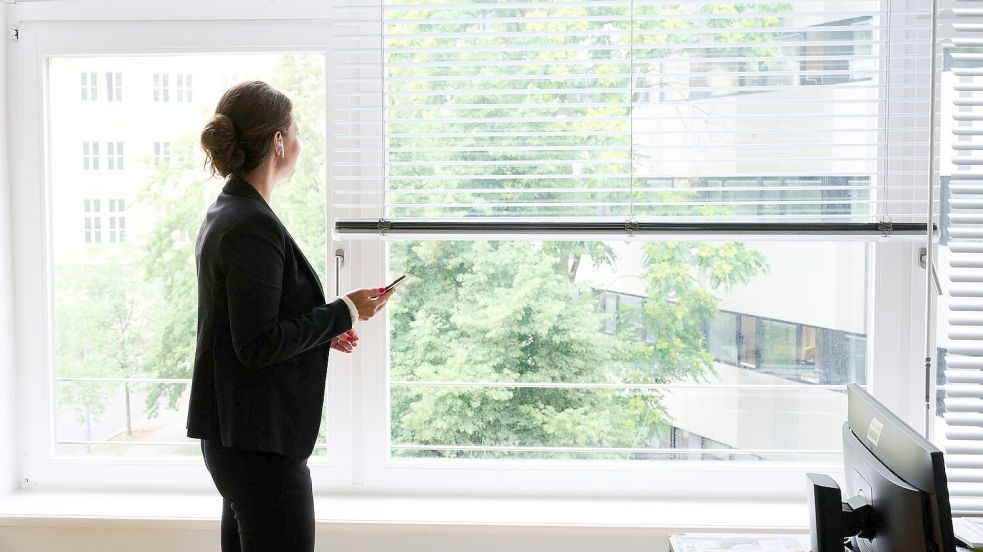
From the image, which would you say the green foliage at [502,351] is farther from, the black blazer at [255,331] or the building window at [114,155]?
the building window at [114,155]

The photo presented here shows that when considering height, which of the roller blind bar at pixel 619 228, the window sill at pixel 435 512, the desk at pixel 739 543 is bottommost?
the window sill at pixel 435 512

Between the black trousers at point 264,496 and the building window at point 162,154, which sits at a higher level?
the building window at point 162,154

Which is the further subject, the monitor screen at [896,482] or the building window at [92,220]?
the building window at [92,220]

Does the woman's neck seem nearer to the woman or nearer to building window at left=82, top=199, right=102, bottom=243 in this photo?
the woman

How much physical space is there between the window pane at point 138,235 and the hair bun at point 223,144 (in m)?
0.58

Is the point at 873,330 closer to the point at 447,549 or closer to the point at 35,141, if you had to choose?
the point at 447,549

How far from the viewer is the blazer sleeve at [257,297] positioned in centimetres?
157

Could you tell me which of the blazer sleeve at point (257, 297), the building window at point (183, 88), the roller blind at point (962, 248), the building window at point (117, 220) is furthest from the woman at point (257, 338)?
the roller blind at point (962, 248)

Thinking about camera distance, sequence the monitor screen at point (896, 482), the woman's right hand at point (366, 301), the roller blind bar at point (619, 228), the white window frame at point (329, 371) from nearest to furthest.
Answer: the monitor screen at point (896, 482) → the woman's right hand at point (366, 301) → the roller blind bar at point (619, 228) → the white window frame at point (329, 371)

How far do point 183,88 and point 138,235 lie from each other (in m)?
0.46

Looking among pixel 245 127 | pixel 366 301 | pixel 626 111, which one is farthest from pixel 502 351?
pixel 245 127

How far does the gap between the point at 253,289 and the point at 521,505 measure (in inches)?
42.3

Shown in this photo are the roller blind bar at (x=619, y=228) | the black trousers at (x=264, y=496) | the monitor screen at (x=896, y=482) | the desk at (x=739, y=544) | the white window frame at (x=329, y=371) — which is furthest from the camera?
the white window frame at (x=329, y=371)

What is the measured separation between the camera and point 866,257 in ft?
7.33
